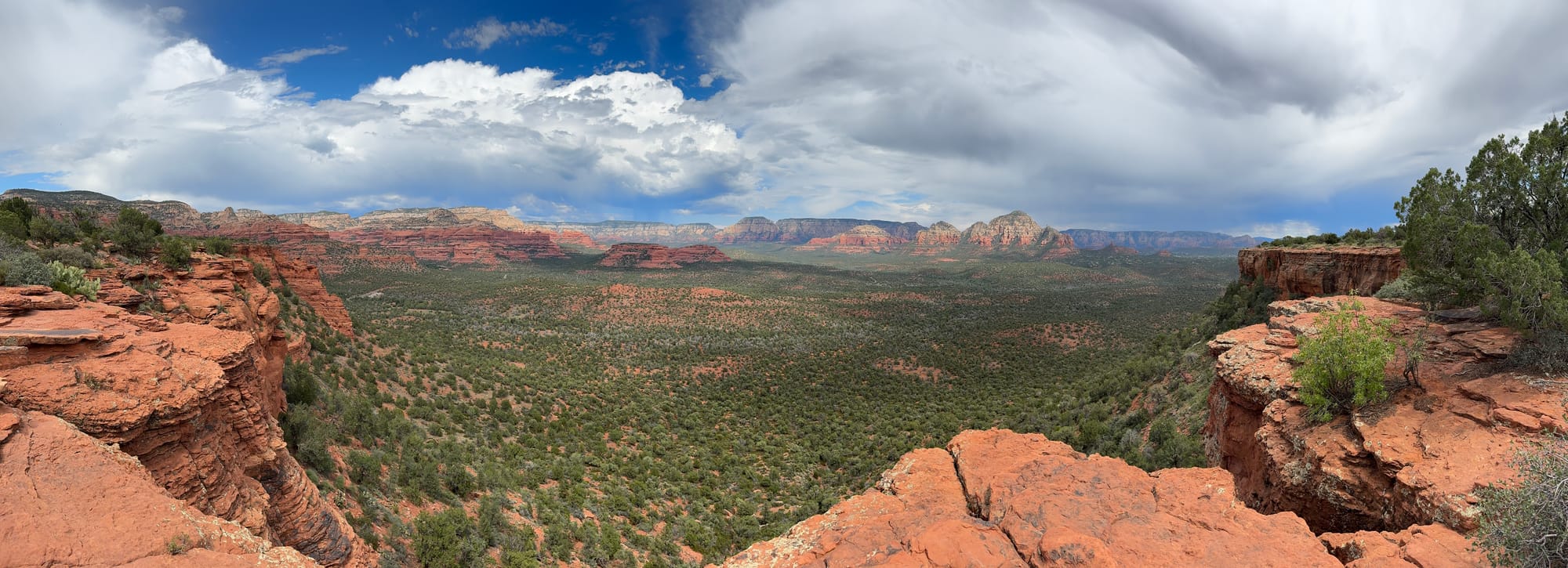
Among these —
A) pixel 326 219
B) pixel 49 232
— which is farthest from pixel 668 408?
pixel 326 219

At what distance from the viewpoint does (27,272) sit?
33.5ft

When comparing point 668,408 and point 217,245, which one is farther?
point 668,408

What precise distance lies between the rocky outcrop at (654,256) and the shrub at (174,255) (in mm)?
144827

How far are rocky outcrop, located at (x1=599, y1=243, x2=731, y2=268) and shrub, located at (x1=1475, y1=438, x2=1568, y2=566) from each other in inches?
6405

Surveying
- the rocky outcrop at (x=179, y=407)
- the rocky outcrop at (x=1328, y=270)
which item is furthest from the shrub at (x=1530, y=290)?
the rocky outcrop at (x=179, y=407)

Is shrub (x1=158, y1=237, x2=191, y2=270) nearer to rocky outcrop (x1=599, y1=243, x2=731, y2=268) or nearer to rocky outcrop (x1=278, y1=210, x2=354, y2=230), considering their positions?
rocky outcrop (x1=599, y1=243, x2=731, y2=268)

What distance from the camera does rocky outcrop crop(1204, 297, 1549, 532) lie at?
23.4 feet

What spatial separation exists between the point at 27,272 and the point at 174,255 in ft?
22.6

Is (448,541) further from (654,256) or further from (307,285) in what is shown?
(654,256)

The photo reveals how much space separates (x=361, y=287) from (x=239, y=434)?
273 ft

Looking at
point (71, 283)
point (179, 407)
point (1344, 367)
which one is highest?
point (71, 283)

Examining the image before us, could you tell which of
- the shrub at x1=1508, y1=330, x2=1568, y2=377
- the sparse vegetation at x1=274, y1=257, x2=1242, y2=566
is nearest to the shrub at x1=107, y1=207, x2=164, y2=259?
the sparse vegetation at x1=274, y1=257, x2=1242, y2=566

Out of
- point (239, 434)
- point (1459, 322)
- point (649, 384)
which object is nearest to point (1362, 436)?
point (1459, 322)

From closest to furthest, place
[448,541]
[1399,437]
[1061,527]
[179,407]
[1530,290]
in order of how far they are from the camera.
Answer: [1061,527]
[179,407]
[1399,437]
[1530,290]
[448,541]
